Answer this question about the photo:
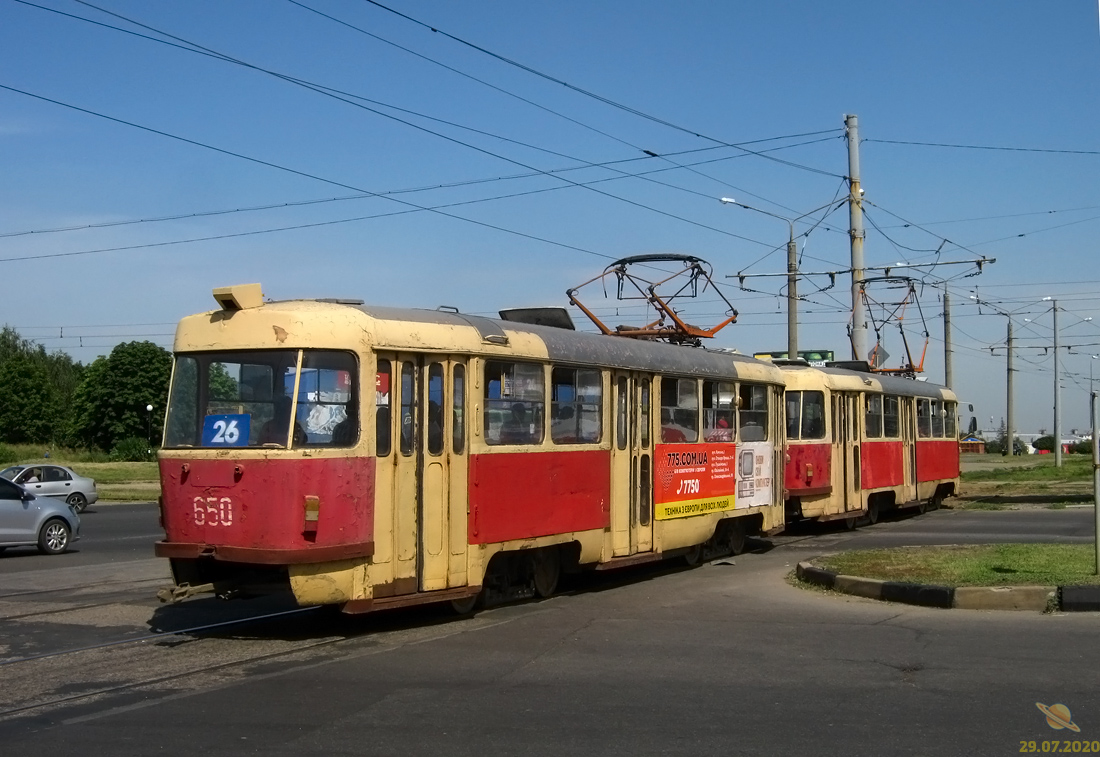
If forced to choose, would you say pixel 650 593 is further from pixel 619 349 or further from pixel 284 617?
pixel 284 617

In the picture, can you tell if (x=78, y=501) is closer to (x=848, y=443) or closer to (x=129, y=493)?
(x=129, y=493)

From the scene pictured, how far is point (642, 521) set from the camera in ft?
45.6

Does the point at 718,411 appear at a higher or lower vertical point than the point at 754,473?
higher

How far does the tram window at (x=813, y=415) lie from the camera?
2100cm

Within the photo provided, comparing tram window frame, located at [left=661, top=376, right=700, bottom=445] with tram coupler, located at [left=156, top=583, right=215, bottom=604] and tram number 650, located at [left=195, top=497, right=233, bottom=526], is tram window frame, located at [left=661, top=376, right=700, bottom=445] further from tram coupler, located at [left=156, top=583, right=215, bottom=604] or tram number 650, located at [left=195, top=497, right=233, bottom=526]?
tram coupler, located at [left=156, top=583, right=215, bottom=604]

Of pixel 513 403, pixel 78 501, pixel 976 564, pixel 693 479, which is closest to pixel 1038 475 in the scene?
pixel 976 564

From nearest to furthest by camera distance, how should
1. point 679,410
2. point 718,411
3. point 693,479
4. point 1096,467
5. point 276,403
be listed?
point 276,403, point 1096,467, point 679,410, point 693,479, point 718,411

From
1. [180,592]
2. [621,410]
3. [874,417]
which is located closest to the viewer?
[180,592]

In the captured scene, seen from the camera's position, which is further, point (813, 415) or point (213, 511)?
point (813, 415)

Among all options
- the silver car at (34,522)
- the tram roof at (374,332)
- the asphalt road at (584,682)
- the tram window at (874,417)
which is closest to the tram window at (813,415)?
the tram window at (874,417)

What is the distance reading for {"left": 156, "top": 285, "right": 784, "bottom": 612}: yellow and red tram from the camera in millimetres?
9594

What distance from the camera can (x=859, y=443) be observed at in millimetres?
22859

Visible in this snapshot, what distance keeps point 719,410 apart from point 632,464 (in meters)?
2.77

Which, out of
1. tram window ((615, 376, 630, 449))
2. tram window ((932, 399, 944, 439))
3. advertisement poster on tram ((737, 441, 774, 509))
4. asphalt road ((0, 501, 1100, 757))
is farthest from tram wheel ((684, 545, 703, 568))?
tram window ((932, 399, 944, 439))
